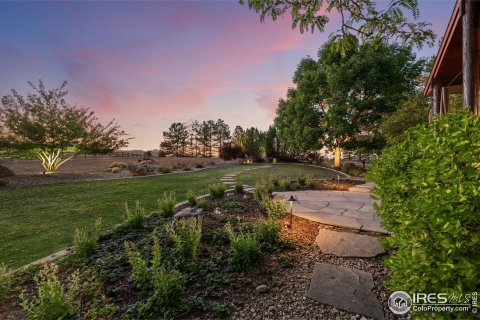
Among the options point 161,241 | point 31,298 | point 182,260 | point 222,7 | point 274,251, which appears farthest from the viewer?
point 222,7

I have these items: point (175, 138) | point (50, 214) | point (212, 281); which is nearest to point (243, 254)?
point (212, 281)

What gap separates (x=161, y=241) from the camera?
342 centimetres

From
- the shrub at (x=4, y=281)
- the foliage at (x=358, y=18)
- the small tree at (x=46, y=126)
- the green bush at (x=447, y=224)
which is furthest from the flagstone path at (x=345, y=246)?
the small tree at (x=46, y=126)

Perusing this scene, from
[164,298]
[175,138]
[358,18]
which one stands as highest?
[175,138]

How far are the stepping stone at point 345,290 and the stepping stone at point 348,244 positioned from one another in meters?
0.43

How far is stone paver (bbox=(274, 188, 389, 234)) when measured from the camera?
416 centimetres

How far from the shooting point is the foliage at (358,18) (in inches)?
120

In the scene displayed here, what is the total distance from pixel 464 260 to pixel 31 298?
3880 millimetres

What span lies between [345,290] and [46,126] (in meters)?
15.0

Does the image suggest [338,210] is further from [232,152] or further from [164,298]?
[232,152]

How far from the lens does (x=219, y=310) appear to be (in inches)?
82.3

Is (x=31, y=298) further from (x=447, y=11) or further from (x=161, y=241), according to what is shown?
(x=447, y=11)

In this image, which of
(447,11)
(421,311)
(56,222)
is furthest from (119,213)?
(447,11)

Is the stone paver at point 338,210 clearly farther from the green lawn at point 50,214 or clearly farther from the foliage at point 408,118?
the foliage at point 408,118
